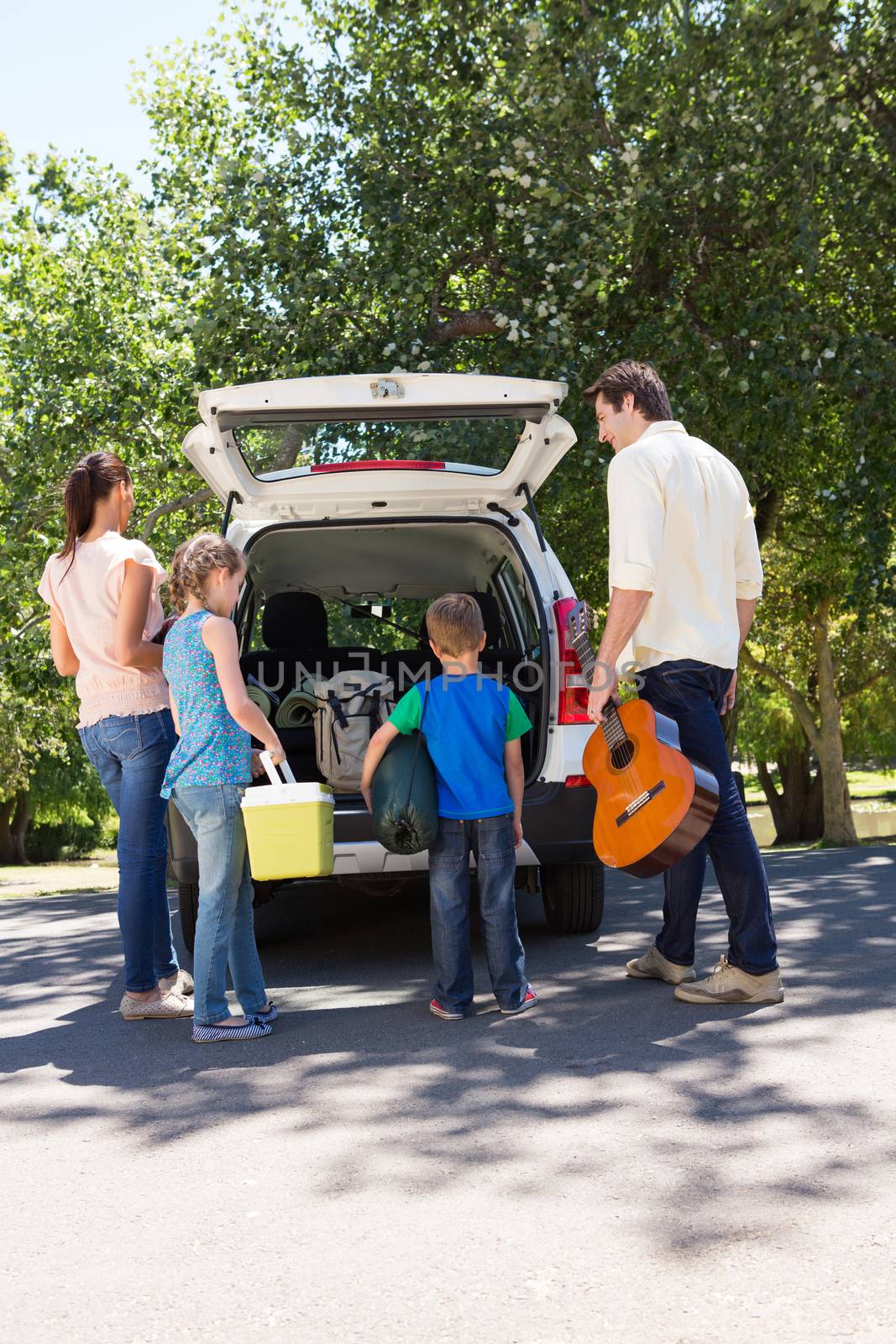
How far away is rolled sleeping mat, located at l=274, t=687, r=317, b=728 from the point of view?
5535 millimetres

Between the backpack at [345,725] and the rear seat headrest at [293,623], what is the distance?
37.0 inches

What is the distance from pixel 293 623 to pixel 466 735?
7.36 ft

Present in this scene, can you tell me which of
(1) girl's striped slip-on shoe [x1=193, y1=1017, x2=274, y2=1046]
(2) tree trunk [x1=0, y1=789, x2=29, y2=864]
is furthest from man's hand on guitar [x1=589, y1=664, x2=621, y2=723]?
(2) tree trunk [x1=0, y1=789, x2=29, y2=864]

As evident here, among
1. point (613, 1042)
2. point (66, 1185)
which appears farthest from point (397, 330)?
point (66, 1185)

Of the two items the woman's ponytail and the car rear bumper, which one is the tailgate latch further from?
the car rear bumper

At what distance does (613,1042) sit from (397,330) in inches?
280

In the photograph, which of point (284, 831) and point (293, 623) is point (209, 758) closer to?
point (284, 831)

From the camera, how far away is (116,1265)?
2.40 metres

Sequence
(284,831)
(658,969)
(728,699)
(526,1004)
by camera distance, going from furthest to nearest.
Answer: (658,969)
(728,699)
(526,1004)
(284,831)

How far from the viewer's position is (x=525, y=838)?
4656 millimetres

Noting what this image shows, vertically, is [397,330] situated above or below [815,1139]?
above

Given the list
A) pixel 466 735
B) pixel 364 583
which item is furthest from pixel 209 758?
pixel 364 583

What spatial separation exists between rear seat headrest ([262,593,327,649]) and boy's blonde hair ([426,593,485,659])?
2.09 m

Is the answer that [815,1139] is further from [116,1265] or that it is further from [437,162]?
[437,162]
